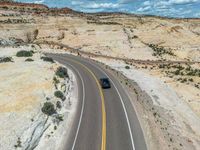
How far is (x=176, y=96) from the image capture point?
5581 cm

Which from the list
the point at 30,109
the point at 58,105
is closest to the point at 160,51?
the point at 58,105

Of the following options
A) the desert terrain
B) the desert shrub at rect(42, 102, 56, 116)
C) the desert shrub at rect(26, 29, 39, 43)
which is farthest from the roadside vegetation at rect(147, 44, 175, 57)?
the desert shrub at rect(42, 102, 56, 116)

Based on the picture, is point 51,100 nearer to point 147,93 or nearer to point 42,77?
point 42,77

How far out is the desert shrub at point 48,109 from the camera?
127 ft

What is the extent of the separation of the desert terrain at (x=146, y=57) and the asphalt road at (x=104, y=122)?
1.43m

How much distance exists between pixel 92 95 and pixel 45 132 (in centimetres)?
1558

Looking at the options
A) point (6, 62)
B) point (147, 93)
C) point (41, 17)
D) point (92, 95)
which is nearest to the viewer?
point (92, 95)

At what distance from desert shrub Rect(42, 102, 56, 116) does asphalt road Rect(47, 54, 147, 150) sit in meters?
2.91

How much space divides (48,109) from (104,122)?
21.7 feet

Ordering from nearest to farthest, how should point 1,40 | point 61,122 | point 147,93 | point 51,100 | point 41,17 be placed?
point 61,122, point 51,100, point 147,93, point 1,40, point 41,17

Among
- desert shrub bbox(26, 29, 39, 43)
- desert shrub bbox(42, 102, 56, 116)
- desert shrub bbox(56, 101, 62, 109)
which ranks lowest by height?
desert shrub bbox(56, 101, 62, 109)

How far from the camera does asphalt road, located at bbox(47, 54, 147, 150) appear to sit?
108 ft

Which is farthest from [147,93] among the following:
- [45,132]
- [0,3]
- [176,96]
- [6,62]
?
[0,3]

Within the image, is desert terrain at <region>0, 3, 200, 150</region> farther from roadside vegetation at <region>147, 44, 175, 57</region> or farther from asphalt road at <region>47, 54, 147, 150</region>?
asphalt road at <region>47, 54, 147, 150</region>
